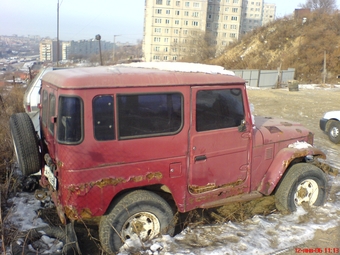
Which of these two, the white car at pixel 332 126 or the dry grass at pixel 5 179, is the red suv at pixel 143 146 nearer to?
the dry grass at pixel 5 179

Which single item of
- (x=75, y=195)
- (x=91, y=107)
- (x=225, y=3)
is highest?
(x=225, y=3)

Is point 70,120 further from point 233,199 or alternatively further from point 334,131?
point 334,131

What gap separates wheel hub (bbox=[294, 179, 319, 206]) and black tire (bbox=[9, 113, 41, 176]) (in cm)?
362

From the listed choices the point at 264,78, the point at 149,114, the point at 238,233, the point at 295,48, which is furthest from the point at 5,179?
the point at 295,48

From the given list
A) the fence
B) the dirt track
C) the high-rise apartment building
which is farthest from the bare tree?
the dirt track

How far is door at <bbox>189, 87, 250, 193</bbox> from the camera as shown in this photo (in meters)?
Answer: 3.88

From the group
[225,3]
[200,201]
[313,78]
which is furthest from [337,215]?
[225,3]

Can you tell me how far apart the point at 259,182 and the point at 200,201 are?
103 centimetres

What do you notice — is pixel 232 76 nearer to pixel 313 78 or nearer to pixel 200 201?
pixel 200 201

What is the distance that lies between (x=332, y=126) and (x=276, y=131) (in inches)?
227

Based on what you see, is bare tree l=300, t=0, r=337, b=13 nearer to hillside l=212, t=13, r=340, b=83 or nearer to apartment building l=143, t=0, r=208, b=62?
hillside l=212, t=13, r=340, b=83

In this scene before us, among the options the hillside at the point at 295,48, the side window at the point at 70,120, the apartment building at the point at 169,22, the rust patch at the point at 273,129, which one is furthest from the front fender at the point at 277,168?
the apartment building at the point at 169,22

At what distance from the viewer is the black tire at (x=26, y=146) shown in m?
3.78

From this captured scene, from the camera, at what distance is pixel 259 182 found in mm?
4582
